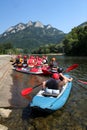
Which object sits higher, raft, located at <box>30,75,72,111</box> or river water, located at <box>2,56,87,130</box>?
raft, located at <box>30,75,72,111</box>

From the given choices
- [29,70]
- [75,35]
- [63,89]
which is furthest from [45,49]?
[63,89]

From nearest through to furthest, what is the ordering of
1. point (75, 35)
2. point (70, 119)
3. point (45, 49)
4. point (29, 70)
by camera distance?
point (70, 119) → point (29, 70) → point (75, 35) → point (45, 49)

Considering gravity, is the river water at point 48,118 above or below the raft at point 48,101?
below

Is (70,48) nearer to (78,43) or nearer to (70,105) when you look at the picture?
(78,43)

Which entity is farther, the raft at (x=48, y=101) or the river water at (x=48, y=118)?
the raft at (x=48, y=101)

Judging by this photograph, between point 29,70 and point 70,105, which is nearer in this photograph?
point 70,105

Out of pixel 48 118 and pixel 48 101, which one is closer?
pixel 48 118

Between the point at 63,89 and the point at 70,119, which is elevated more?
the point at 63,89

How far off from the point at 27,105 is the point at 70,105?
276 centimetres

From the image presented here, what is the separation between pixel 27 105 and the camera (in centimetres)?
1334

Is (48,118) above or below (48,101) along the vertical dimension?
below

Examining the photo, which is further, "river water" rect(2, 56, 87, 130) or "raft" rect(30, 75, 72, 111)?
"raft" rect(30, 75, 72, 111)

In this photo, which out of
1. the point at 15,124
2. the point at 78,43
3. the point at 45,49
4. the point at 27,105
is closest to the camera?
the point at 15,124

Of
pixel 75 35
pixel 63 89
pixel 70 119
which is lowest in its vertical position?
pixel 70 119
